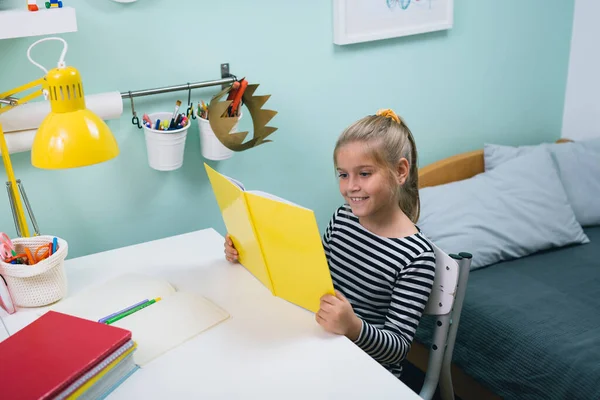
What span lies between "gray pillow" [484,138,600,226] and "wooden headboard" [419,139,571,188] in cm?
4

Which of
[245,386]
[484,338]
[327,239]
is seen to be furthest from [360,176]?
[484,338]

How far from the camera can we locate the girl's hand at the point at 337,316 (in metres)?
1.10

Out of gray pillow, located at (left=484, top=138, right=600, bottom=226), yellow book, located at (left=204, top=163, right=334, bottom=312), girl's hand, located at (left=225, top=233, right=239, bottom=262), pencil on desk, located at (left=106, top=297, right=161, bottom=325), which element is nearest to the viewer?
Answer: yellow book, located at (left=204, top=163, right=334, bottom=312)


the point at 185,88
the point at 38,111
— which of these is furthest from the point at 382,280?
the point at 38,111

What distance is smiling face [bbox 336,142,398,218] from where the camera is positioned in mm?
1277

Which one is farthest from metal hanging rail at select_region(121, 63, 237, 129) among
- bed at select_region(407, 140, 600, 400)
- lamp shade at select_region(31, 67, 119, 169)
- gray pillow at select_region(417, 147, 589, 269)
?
bed at select_region(407, 140, 600, 400)

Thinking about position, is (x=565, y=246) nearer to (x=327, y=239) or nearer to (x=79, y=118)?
(x=327, y=239)

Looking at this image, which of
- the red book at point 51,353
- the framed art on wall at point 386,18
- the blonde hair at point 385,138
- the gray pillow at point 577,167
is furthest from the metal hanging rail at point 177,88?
the gray pillow at point 577,167

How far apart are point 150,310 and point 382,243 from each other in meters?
0.50

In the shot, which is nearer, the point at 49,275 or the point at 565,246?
the point at 49,275

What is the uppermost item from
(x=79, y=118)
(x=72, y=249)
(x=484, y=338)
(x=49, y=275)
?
(x=79, y=118)

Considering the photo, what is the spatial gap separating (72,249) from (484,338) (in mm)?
1143

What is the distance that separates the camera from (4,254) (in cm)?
126

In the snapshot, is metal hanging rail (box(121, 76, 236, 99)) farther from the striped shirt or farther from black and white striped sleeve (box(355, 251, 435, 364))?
black and white striped sleeve (box(355, 251, 435, 364))
